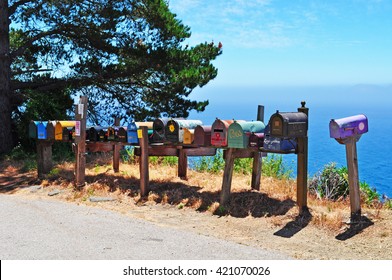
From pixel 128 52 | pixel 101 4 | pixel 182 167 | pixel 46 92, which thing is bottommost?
pixel 182 167

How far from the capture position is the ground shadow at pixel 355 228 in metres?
6.34

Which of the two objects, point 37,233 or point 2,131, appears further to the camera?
point 2,131

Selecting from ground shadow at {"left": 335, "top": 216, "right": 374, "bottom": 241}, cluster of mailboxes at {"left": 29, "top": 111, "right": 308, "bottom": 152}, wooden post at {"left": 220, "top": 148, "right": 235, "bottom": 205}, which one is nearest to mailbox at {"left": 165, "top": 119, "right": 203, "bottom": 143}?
cluster of mailboxes at {"left": 29, "top": 111, "right": 308, "bottom": 152}

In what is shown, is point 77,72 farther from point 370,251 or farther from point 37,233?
point 370,251

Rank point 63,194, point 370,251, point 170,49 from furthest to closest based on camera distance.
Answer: point 170,49
point 63,194
point 370,251

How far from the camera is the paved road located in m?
5.53

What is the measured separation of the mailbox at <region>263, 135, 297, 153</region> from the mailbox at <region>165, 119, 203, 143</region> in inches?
68.2

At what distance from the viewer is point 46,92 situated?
50.6 ft

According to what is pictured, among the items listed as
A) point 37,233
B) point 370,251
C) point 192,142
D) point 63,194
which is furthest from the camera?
point 63,194

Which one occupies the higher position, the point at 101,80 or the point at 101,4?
the point at 101,4

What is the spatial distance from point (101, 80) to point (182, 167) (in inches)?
234

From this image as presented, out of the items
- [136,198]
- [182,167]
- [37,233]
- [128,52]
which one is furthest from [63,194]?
[128,52]

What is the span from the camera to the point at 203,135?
8148mm

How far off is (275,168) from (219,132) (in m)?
3.63
